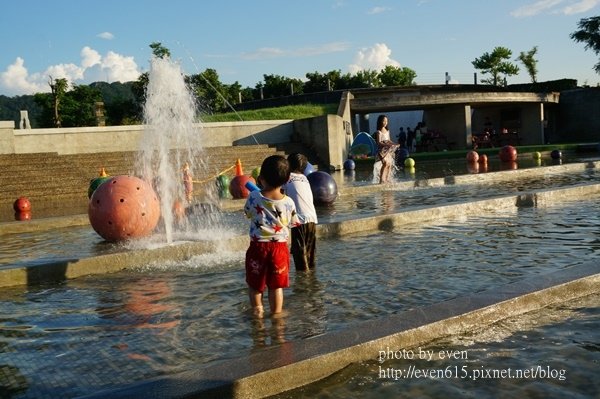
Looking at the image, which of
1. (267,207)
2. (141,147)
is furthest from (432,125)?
(267,207)

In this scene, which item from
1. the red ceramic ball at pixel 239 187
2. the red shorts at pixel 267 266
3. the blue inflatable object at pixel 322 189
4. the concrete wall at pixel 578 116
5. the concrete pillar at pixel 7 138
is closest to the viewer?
the red shorts at pixel 267 266

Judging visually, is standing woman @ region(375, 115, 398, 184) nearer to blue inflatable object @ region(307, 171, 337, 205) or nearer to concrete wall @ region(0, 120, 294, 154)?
blue inflatable object @ region(307, 171, 337, 205)

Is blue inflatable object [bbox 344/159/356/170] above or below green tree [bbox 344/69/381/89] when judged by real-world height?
below

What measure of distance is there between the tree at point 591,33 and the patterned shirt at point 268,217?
57.2 m

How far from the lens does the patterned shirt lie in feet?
15.5

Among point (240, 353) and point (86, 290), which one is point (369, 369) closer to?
point (240, 353)

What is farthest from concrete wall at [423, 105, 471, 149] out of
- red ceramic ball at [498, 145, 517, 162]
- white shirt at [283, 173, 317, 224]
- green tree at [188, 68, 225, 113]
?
white shirt at [283, 173, 317, 224]

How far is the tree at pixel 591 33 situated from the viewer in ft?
176

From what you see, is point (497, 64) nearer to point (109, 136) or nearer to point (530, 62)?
point (530, 62)

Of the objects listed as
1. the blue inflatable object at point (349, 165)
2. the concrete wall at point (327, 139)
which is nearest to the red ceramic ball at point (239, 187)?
the blue inflatable object at point (349, 165)

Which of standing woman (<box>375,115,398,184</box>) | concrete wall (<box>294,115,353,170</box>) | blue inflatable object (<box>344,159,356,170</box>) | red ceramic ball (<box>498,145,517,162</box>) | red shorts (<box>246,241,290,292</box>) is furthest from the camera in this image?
concrete wall (<box>294,115,353,170</box>)

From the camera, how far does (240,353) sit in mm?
3828

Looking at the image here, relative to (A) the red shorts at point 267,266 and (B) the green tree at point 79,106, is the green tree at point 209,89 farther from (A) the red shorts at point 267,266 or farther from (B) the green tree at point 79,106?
(A) the red shorts at point 267,266

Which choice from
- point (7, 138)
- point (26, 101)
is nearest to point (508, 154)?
point (7, 138)
